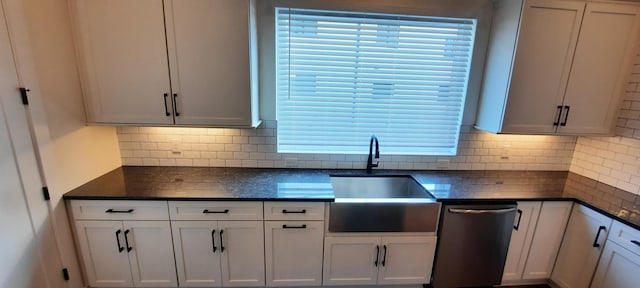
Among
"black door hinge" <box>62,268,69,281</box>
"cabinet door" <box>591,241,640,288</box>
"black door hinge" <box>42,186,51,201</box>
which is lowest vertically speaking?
"black door hinge" <box>62,268,69,281</box>

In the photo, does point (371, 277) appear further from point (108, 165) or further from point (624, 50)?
point (624, 50)

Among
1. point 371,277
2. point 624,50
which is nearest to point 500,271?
point 371,277

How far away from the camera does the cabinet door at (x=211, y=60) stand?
179 centimetres

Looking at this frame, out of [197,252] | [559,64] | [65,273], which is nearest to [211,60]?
[197,252]

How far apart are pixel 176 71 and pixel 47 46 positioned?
2.30 ft

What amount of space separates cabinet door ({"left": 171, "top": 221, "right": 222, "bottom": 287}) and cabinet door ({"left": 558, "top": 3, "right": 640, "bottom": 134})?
2824 mm

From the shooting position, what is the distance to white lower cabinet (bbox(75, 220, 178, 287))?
1827mm

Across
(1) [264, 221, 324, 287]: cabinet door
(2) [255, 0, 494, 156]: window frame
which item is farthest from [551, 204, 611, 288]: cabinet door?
(1) [264, 221, 324, 287]: cabinet door

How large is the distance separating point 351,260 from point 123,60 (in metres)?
2.16

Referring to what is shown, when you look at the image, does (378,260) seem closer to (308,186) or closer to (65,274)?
(308,186)

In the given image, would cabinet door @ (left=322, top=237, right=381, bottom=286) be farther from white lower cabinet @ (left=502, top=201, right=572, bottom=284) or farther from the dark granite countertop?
white lower cabinet @ (left=502, top=201, right=572, bottom=284)

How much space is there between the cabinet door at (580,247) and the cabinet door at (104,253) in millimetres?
3291

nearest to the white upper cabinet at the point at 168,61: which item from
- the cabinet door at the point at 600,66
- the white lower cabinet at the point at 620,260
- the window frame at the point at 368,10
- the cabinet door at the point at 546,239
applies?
the window frame at the point at 368,10

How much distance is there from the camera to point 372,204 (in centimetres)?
183
